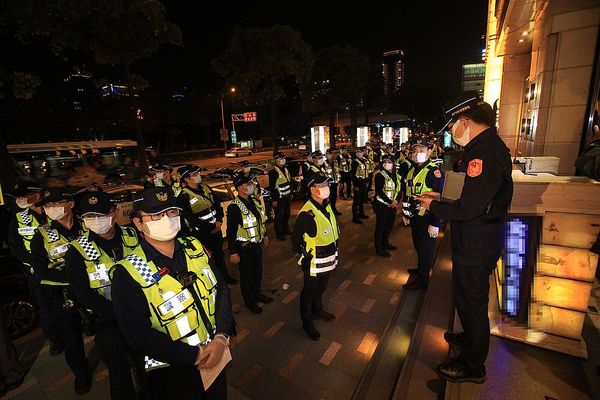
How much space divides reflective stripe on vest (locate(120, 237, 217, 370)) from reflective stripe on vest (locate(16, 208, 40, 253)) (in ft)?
11.3

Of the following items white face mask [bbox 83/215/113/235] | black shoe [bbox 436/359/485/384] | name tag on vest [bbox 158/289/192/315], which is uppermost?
white face mask [bbox 83/215/113/235]

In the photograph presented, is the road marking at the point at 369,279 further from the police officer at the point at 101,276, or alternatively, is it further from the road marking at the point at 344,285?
the police officer at the point at 101,276

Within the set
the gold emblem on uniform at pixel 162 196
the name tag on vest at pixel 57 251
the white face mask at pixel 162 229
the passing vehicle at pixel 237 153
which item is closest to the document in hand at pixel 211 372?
the white face mask at pixel 162 229

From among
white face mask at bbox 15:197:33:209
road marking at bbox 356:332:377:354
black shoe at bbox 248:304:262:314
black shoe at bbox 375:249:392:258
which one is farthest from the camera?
black shoe at bbox 375:249:392:258

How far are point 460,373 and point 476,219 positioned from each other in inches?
57.9

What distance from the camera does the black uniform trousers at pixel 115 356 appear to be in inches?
113

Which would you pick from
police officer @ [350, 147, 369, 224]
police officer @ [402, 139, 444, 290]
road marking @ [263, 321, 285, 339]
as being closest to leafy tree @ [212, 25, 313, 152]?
police officer @ [350, 147, 369, 224]

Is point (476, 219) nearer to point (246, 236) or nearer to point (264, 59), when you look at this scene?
point (246, 236)

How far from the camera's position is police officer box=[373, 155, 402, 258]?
6504 millimetres

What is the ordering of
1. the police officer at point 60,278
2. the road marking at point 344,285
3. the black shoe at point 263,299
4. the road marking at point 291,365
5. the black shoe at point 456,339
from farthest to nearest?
the road marking at point 344,285
the black shoe at point 263,299
the road marking at point 291,365
the police officer at point 60,278
the black shoe at point 456,339

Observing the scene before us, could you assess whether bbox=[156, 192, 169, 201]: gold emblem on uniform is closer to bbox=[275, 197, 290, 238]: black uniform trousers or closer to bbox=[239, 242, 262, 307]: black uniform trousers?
bbox=[239, 242, 262, 307]: black uniform trousers

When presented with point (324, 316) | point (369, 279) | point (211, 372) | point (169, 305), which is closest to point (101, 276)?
point (169, 305)

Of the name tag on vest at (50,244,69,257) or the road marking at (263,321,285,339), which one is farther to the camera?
the road marking at (263,321,285,339)

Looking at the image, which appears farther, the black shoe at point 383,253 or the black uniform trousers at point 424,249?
the black shoe at point 383,253
